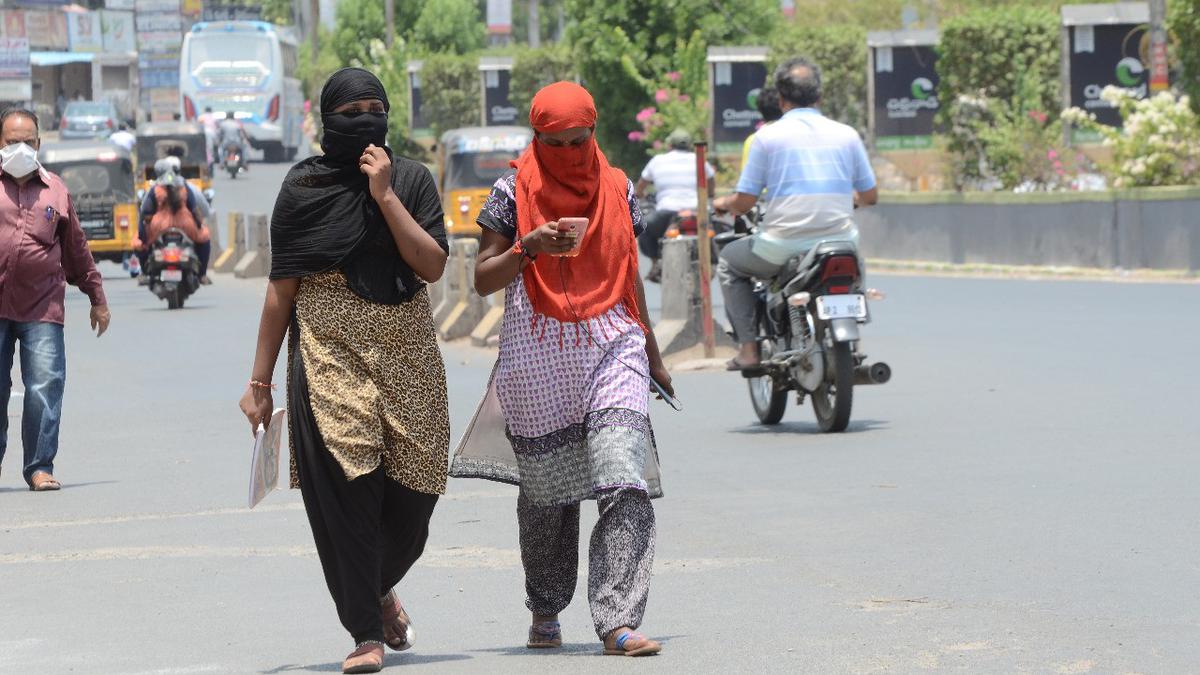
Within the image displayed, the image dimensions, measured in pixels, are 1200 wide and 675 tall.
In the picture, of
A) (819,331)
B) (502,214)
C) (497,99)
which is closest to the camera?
(502,214)

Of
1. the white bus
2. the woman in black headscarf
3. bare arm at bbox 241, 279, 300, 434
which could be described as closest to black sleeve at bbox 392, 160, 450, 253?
the woman in black headscarf

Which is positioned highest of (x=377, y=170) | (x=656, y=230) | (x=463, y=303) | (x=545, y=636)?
(x=377, y=170)

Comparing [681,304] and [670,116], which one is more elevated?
[670,116]

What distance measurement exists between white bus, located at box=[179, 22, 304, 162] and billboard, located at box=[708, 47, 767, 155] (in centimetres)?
3171

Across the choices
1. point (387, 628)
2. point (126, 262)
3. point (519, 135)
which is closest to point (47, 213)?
point (387, 628)

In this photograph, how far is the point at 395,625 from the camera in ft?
21.5

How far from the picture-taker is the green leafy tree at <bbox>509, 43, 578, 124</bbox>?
58.3 meters

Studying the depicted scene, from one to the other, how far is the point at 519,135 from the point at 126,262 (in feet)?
32.5

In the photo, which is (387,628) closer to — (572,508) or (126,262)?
(572,508)

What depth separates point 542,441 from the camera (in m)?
6.56

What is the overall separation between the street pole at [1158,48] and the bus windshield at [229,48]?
46.7 meters

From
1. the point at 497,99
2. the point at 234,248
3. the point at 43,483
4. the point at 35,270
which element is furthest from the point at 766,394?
the point at 497,99

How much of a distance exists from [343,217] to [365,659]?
1.19 meters

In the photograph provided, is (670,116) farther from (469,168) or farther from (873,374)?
(873,374)
